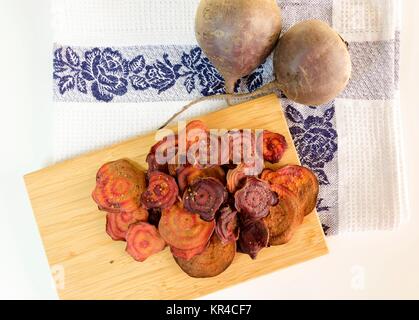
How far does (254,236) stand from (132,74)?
0.49 m

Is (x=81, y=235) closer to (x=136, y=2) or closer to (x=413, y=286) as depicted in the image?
(x=136, y=2)

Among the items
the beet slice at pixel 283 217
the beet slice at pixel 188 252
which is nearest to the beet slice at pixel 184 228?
the beet slice at pixel 188 252

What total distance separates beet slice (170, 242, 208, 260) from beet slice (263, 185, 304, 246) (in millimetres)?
151

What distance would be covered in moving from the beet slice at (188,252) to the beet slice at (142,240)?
0.04 m

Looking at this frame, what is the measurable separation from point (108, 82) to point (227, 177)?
0.39 meters

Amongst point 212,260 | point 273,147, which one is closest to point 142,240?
point 212,260

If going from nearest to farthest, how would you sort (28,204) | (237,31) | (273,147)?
(237,31)
(273,147)
(28,204)

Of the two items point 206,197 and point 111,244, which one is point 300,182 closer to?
point 206,197

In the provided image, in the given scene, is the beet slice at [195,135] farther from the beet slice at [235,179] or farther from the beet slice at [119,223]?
the beet slice at [119,223]

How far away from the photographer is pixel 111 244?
1003mm

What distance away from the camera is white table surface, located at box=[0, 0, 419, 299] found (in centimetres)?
107

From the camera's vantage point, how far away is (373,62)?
1033mm

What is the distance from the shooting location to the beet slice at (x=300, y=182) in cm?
96
